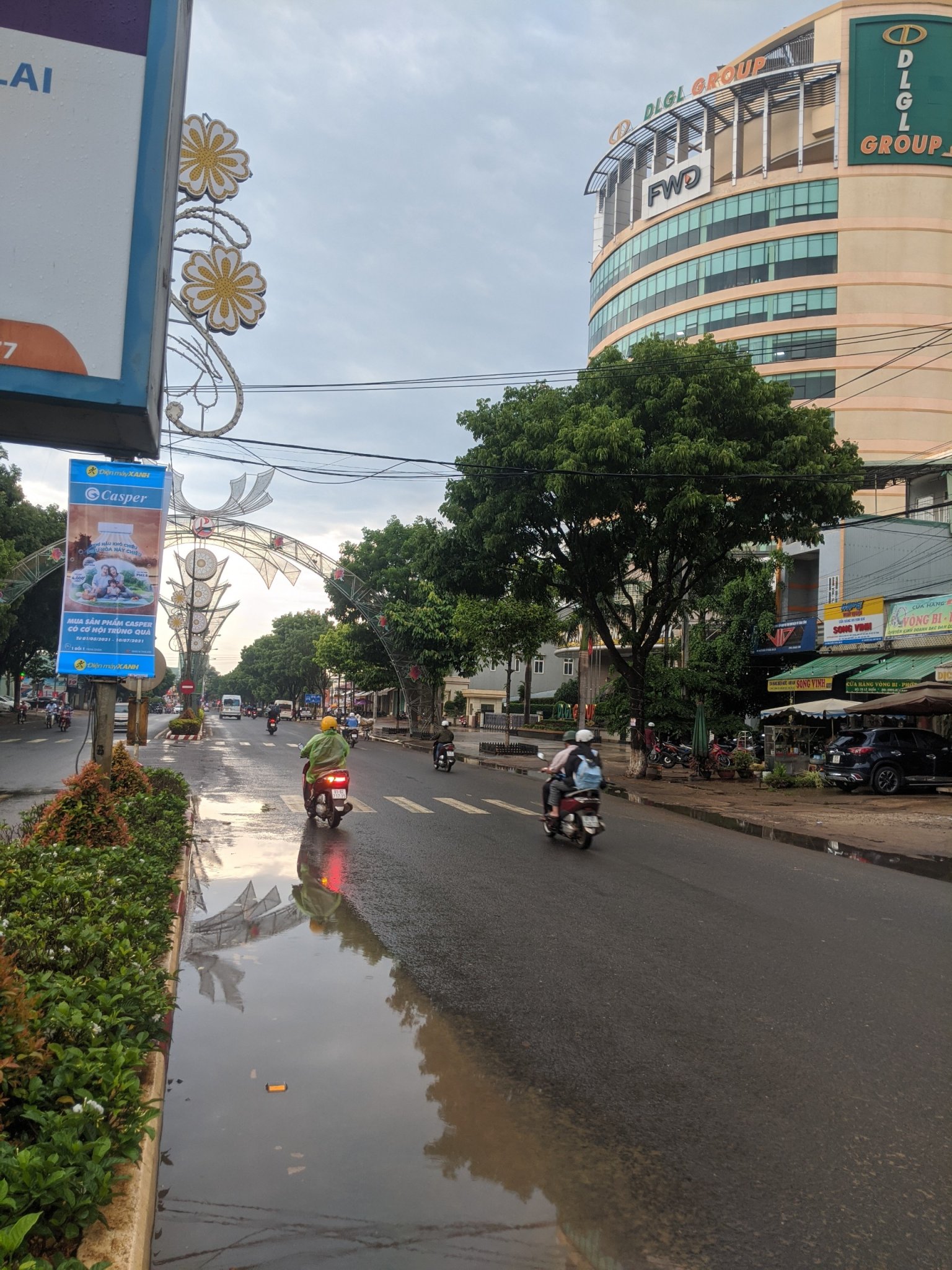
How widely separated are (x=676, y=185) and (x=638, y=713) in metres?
41.9

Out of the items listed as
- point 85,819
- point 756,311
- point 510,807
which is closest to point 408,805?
point 510,807

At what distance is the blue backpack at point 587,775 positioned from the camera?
39.3 ft

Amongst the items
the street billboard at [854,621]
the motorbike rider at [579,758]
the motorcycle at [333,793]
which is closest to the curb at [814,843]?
the motorbike rider at [579,758]

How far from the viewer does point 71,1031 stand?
3.19 meters

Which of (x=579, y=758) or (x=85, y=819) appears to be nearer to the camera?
(x=85, y=819)

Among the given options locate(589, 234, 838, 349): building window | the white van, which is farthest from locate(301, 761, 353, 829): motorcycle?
the white van

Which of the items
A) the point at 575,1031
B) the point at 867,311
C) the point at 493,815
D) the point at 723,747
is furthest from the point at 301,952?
the point at 867,311

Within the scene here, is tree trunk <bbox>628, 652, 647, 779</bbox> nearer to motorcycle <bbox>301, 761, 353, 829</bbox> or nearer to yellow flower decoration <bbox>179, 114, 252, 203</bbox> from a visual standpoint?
motorcycle <bbox>301, 761, 353, 829</bbox>

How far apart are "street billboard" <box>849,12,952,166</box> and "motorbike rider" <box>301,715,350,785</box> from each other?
4977cm

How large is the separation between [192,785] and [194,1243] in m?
16.4

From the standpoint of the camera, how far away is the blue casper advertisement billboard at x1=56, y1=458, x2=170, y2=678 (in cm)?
714

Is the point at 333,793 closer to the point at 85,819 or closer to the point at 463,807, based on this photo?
the point at 463,807

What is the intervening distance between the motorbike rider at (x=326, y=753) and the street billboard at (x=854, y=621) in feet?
66.2

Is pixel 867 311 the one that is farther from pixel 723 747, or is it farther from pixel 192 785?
pixel 192 785
